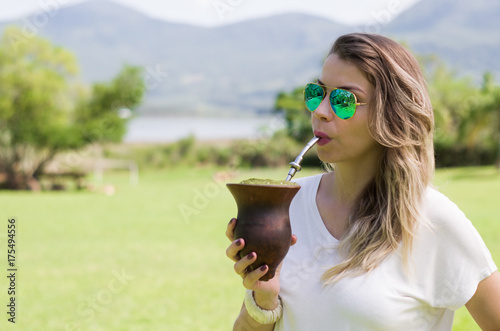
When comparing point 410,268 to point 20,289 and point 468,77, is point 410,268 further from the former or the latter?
point 468,77

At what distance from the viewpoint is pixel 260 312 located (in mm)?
1631

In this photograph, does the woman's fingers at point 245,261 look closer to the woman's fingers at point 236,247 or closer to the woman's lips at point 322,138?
the woman's fingers at point 236,247

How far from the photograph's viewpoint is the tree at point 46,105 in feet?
68.5

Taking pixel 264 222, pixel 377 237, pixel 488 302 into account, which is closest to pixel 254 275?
pixel 264 222

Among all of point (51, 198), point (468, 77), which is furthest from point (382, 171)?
point (468, 77)

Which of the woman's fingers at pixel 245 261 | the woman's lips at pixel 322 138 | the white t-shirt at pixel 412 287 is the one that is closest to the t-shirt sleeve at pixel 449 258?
the white t-shirt at pixel 412 287

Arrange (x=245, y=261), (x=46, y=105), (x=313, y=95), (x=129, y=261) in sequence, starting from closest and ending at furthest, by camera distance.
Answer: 1. (x=245, y=261)
2. (x=313, y=95)
3. (x=129, y=261)
4. (x=46, y=105)

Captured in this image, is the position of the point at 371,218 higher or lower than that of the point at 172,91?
higher

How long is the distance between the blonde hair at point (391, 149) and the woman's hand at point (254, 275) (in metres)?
0.14

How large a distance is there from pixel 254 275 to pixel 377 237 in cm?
37

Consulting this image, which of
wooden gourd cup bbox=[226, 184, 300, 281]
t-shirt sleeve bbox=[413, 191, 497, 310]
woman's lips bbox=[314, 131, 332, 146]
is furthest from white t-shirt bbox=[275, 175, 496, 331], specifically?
woman's lips bbox=[314, 131, 332, 146]

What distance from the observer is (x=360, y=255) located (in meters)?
1.58

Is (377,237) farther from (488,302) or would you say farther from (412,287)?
(488,302)

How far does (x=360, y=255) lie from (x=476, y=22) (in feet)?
708
